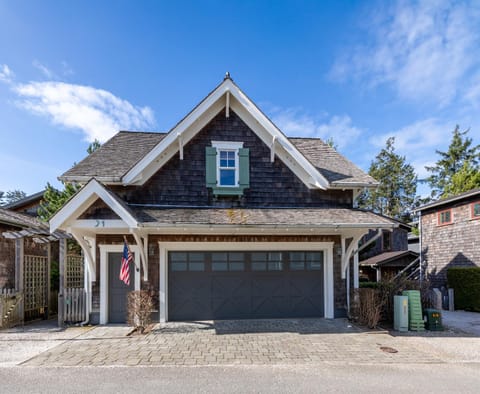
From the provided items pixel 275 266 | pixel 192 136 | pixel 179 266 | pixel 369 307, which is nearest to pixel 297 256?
pixel 275 266

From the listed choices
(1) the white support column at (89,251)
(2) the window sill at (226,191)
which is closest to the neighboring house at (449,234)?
(2) the window sill at (226,191)

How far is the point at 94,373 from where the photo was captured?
Result: 546 centimetres

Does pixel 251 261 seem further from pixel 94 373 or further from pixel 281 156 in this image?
pixel 94 373

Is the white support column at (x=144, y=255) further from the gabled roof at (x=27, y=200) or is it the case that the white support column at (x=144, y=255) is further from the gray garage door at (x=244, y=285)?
the gabled roof at (x=27, y=200)

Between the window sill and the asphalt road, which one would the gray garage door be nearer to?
the window sill

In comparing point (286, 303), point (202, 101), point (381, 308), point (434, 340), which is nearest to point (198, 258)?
point (286, 303)

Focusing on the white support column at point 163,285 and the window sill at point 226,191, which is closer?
the white support column at point 163,285

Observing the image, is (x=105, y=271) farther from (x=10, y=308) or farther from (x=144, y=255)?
(x=10, y=308)

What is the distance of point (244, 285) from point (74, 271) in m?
6.41

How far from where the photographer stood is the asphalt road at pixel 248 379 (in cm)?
486

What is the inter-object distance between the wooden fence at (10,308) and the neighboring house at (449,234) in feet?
58.1

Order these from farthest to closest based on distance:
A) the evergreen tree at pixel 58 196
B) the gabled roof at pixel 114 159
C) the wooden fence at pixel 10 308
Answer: the evergreen tree at pixel 58 196
the gabled roof at pixel 114 159
the wooden fence at pixel 10 308

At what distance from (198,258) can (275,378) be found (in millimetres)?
4941

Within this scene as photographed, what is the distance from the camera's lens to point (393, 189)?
37.6 metres
